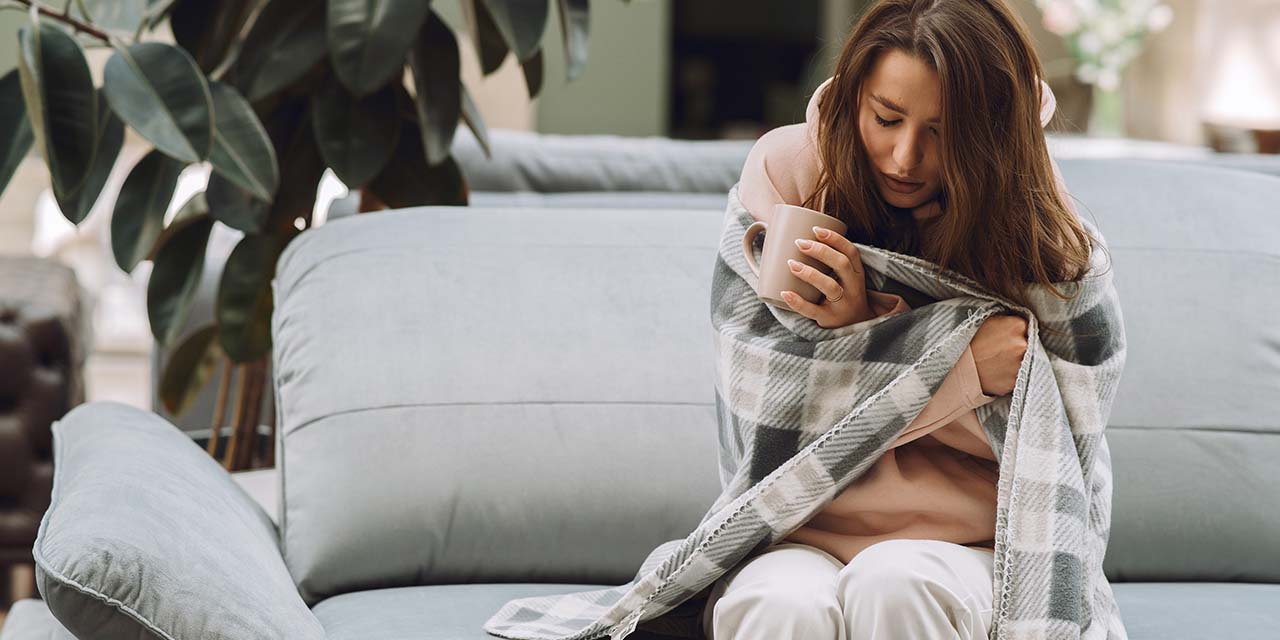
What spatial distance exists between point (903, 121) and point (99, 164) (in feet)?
3.90

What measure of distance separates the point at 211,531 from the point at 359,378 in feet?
1.06

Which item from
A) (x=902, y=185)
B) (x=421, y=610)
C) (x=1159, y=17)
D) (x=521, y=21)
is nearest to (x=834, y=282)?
(x=902, y=185)

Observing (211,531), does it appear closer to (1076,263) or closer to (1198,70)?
(1076,263)

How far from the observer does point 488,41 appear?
2236mm

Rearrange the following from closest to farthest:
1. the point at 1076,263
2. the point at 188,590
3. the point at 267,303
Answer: the point at 188,590 < the point at 1076,263 < the point at 267,303

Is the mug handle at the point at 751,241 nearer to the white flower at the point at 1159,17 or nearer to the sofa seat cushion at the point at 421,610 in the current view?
the sofa seat cushion at the point at 421,610

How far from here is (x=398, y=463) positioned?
1.58 m

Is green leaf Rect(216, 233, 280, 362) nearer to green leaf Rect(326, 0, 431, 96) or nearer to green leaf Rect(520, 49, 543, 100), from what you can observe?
green leaf Rect(326, 0, 431, 96)

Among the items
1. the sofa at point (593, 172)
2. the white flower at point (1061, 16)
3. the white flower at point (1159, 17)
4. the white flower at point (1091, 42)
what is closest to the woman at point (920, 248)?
the sofa at point (593, 172)

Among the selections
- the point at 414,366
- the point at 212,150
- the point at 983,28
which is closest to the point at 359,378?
the point at 414,366


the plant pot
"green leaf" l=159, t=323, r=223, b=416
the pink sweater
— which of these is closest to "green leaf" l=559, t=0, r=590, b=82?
"green leaf" l=159, t=323, r=223, b=416

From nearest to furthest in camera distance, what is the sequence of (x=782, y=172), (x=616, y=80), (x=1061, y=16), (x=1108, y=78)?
(x=782, y=172)
(x=1061, y=16)
(x=1108, y=78)
(x=616, y=80)

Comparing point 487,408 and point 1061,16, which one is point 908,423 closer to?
point 487,408

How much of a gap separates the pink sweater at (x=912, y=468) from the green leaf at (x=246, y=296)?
102 cm
